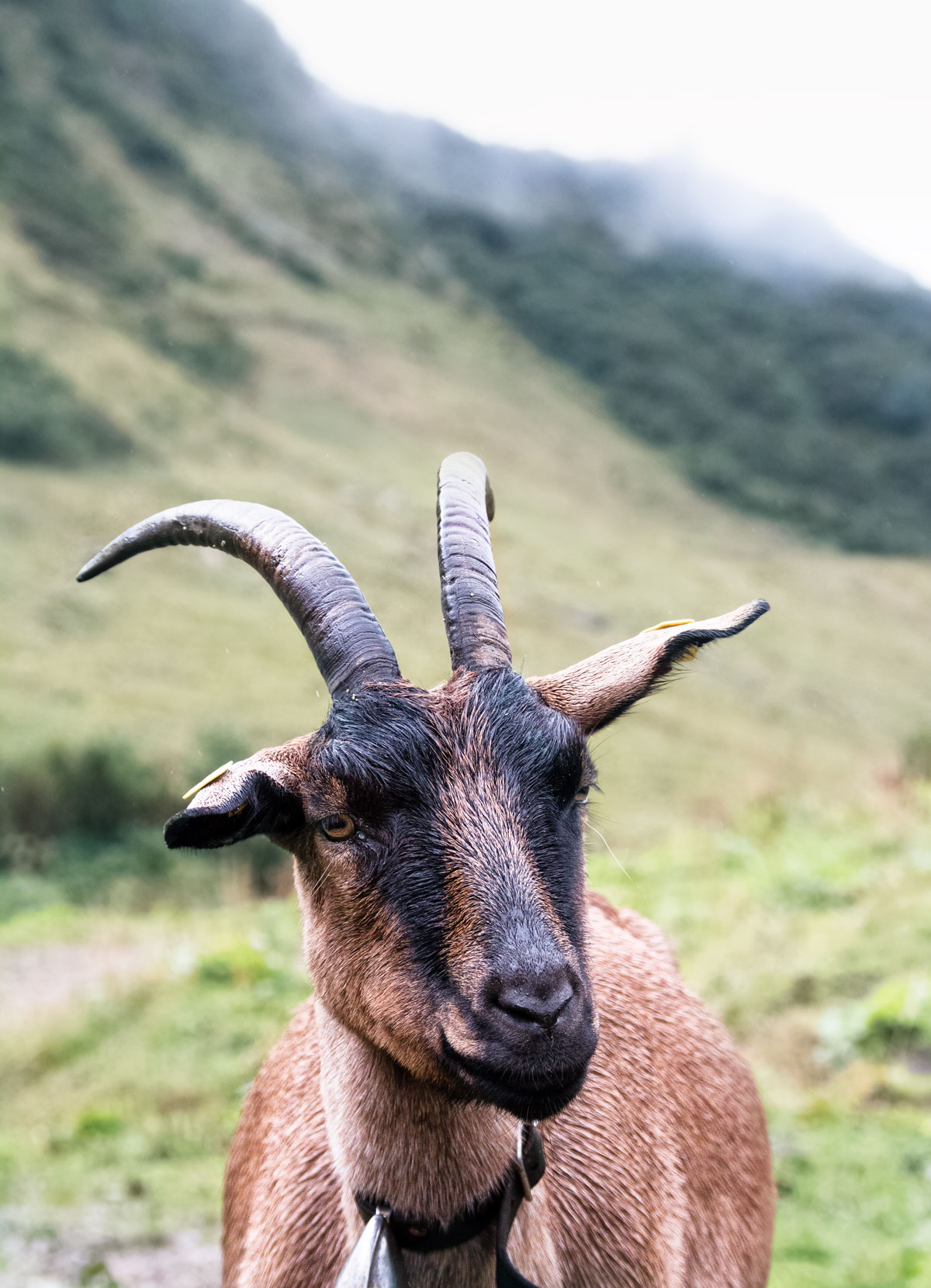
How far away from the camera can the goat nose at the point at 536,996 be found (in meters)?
2.13

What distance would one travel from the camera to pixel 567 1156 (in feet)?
10.7

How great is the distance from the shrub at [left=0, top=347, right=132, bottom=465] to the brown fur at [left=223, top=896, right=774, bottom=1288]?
144ft

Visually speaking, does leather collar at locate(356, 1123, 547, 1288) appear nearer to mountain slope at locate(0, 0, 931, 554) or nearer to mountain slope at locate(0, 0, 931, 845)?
mountain slope at locate(0, 0, 931, 845)

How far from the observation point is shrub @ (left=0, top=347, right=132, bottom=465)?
42938mm

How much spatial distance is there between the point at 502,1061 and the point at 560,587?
41.4 meters

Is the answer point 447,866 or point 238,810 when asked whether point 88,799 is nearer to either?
point 238,810

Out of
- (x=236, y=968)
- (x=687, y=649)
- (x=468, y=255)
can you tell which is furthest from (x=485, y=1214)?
(x=468, y=255)

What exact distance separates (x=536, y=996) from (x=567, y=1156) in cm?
144

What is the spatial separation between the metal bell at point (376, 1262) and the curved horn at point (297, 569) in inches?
54.9

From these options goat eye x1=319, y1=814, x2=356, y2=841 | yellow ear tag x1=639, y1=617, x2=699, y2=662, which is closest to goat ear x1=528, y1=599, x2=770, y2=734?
yellow ear tag x1=639, y1=617, x2=699, y2=662

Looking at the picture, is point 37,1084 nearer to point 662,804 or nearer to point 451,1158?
point 451,1158

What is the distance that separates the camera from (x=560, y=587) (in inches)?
1704

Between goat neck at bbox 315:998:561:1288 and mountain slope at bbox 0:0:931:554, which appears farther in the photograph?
mountain slope at bbox 0:0:931:554

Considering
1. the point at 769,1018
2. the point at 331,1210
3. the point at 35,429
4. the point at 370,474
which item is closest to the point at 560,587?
the point at 370,474
